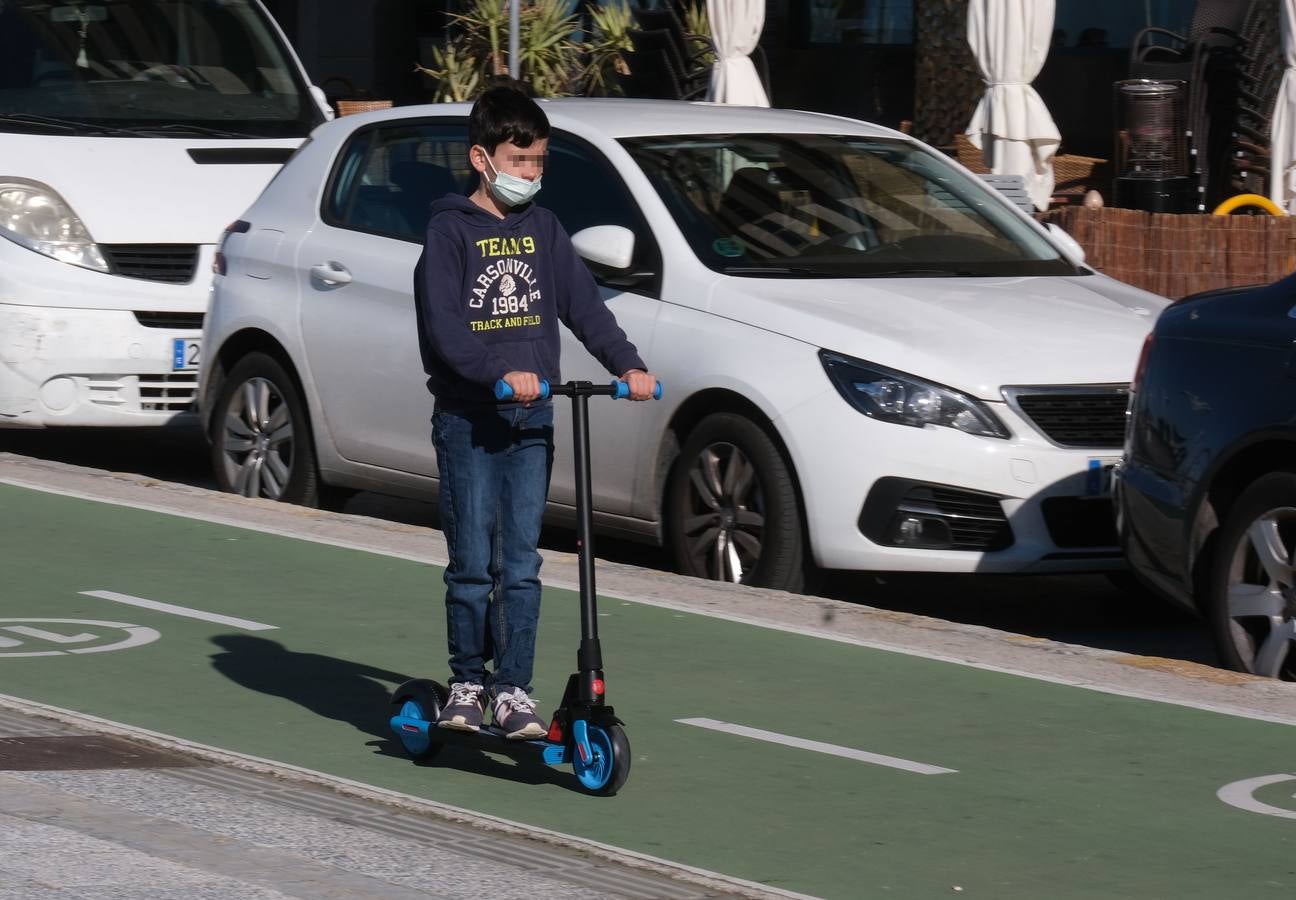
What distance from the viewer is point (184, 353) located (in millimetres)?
11219

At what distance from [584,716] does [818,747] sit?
803 millimetres

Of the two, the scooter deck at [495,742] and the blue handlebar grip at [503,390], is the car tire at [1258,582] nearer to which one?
the scooter deck at [495,742]

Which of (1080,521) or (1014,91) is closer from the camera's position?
(1080,521)

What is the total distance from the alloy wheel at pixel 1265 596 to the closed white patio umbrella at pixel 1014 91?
8.56 meters

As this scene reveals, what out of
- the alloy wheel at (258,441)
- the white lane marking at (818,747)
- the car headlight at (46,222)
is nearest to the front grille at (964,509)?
the white lane marking at (818,747)

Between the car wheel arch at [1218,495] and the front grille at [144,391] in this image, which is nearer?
the car wheel arch at [1218,495]

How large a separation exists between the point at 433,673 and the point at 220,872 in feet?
7.07

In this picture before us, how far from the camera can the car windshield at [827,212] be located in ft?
29.1

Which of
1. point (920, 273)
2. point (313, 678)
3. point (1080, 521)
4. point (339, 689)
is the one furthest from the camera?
point (920, 273)

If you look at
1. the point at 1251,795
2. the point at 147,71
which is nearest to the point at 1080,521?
the point at 1251,795

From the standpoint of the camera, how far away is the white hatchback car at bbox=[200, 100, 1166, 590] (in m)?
8.03

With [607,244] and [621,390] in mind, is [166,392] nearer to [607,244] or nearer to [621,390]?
[607,244]

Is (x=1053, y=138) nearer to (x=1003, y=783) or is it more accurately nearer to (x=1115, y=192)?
(x=1115, y=192)

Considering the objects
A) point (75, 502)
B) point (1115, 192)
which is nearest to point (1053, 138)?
point (1115, 192)
